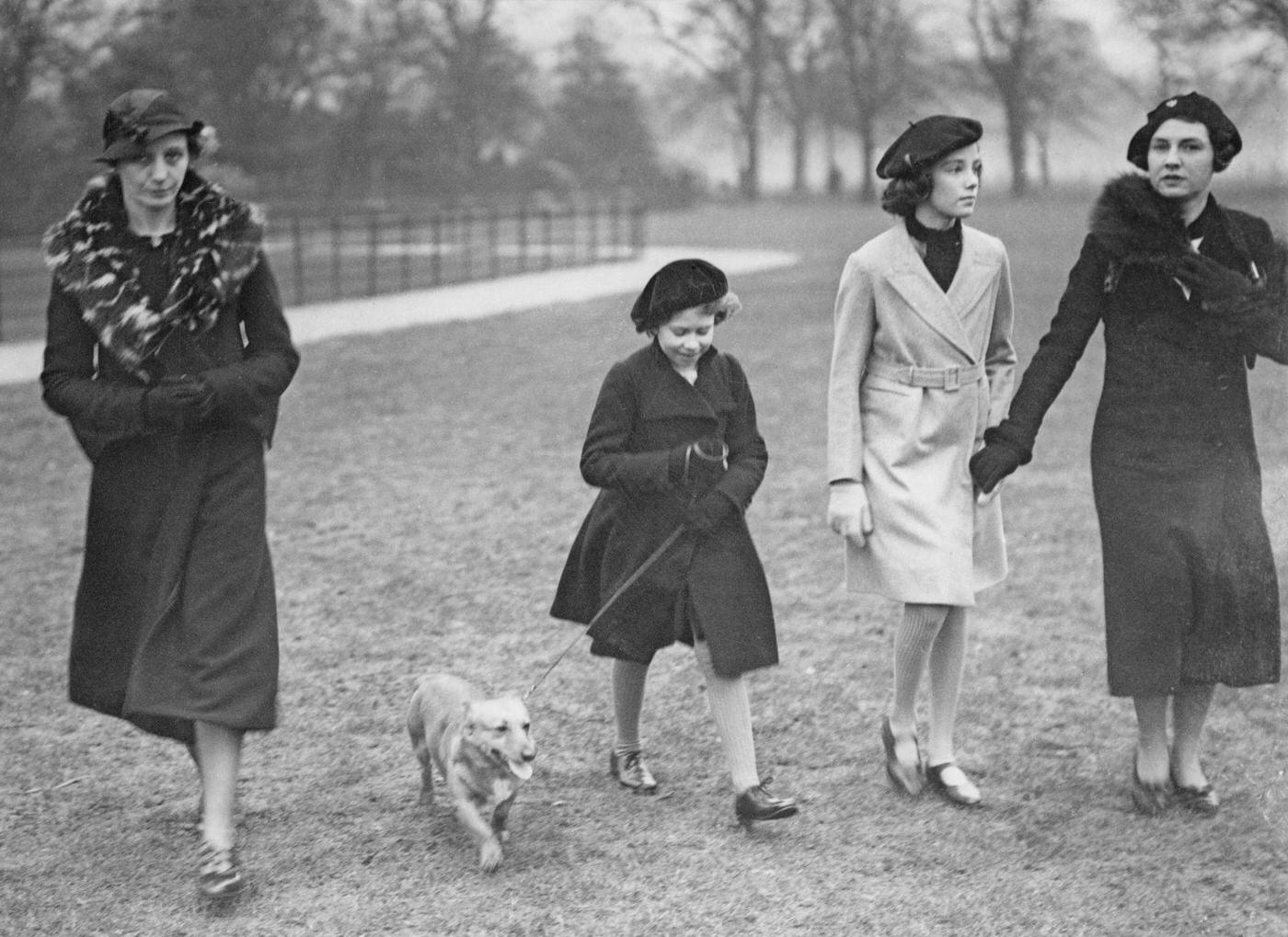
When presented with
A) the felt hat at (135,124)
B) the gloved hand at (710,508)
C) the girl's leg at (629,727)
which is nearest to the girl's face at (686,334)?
the gloved hand at (710,508)

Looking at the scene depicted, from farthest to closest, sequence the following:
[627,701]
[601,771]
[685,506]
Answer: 1. [601,771]
2. [627,701]
3. [685,506]

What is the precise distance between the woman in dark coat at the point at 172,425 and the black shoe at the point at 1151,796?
2.21m

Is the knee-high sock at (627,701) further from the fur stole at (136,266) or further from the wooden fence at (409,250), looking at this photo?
the wooden fence at (409,250)

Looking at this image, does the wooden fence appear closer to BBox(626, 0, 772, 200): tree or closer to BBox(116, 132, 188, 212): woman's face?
BBox(626, 0, 772, 200): tree

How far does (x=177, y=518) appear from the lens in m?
3.82

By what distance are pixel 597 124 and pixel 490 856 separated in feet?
41.6

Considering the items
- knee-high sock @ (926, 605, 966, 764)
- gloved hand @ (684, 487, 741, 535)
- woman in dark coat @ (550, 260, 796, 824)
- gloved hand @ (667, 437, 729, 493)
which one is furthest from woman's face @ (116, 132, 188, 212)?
knee-high sock @ (926, 605, 966, 764)

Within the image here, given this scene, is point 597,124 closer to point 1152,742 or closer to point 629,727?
point 629,727

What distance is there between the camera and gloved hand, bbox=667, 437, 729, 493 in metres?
4.05

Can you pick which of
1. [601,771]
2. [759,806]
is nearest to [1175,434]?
[759,806]

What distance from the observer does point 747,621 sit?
4.16m

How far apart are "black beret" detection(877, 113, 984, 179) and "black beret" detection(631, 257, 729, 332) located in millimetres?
533

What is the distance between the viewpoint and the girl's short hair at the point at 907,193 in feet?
13.7

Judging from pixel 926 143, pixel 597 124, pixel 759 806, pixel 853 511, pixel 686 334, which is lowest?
pixel 759 806
